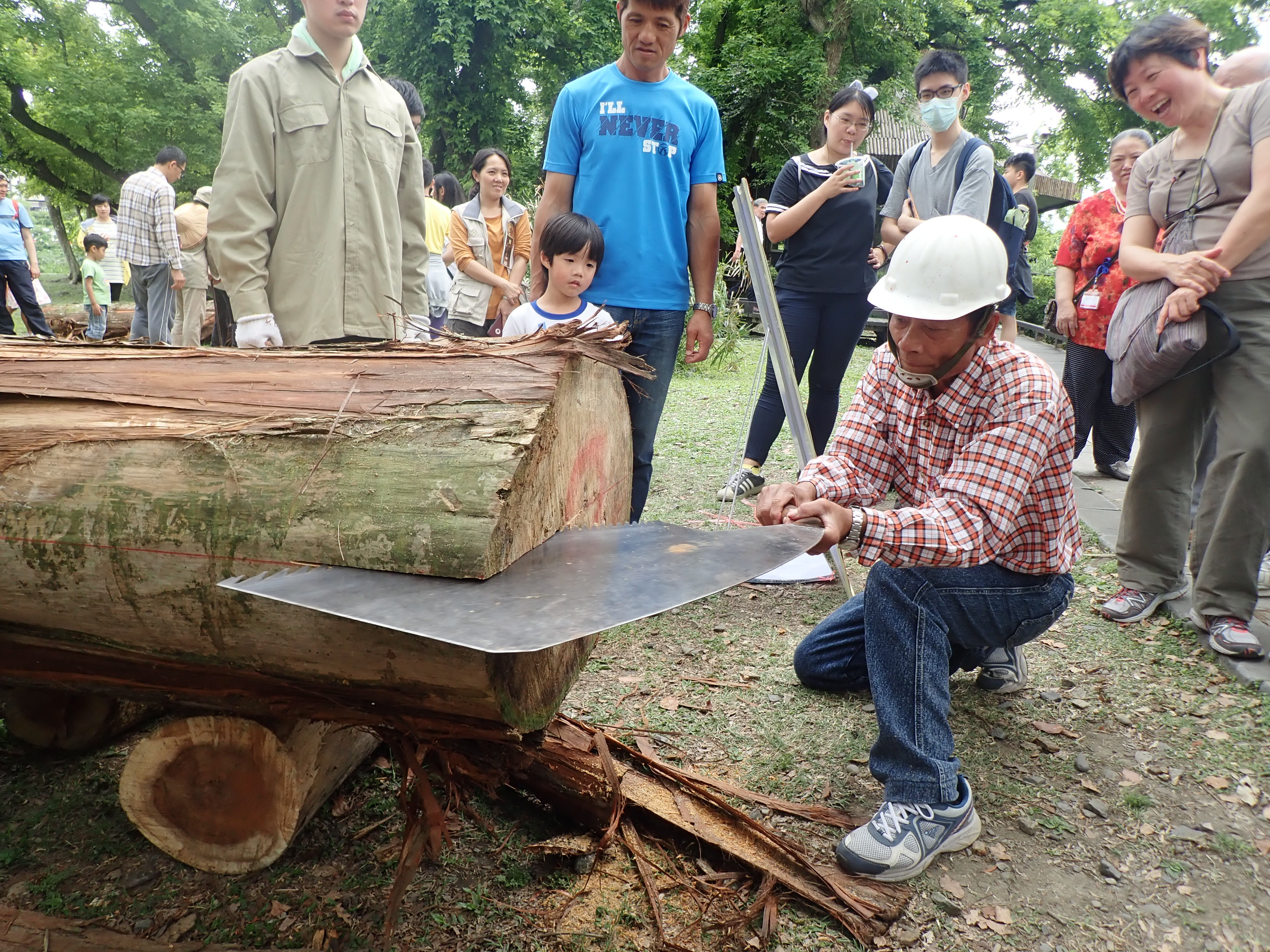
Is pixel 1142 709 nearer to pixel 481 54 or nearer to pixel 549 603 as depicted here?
pixel 549 603

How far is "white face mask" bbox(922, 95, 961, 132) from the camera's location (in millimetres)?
3979

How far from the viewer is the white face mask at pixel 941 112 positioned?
3.98m

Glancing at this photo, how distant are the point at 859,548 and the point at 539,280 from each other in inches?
71.6

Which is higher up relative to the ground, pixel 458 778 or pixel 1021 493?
pixel 1021 493

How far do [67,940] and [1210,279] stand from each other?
356 cm

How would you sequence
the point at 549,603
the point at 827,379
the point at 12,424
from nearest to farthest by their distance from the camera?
the point at 549,603 → the point at 12,424 → the point at 827,379

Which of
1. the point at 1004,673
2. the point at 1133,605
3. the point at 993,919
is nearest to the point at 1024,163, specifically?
the point at 1133,605

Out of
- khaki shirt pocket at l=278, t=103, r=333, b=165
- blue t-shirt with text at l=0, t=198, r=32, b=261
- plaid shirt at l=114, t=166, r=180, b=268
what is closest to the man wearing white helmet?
khaki shirt pocket at l=278, t=103, r=333, b=165

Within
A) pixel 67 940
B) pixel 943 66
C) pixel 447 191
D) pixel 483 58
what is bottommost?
pixel 67 940

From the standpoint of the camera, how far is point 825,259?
4.00 metres

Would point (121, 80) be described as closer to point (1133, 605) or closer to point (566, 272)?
point (566, 272)

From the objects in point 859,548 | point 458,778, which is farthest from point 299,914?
point 859,548

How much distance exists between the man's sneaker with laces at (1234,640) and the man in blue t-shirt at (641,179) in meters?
2.07

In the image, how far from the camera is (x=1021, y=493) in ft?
6.28
